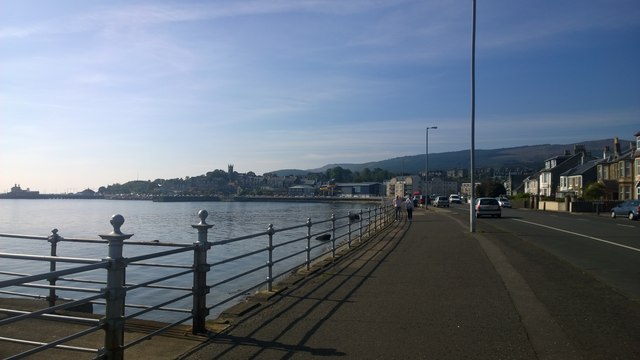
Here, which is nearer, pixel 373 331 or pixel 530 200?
pixel 373 331

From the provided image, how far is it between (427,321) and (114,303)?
3.96 meters

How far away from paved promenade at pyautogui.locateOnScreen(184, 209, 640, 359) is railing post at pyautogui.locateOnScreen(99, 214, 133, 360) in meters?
0.88

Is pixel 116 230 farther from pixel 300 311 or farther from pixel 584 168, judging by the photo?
pixel 584 168

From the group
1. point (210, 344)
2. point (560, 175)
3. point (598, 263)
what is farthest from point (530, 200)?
point (210, 344)

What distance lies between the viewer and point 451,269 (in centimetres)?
1191

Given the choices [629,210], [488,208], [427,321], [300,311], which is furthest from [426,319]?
[629,210]

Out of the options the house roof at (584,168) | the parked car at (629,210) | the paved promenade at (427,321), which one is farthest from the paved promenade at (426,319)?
the house roof at (584,168)

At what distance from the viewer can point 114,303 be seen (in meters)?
5.07

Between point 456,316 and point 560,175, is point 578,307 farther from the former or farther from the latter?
point 560,175

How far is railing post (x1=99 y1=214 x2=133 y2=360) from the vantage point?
5.02 meters

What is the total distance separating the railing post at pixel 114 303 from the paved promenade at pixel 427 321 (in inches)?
34.6

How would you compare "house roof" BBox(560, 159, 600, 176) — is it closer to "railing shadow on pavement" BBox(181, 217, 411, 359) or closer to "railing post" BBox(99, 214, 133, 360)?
"railing shadow on pavement" BBox(181, 217, 411, 359)

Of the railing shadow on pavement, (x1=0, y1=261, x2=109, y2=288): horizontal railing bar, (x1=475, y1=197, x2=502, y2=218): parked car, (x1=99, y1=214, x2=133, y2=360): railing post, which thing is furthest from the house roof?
(x1=0, y1=261, x2=109, y2=288): horizontal railing bar

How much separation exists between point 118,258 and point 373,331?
3.14m
